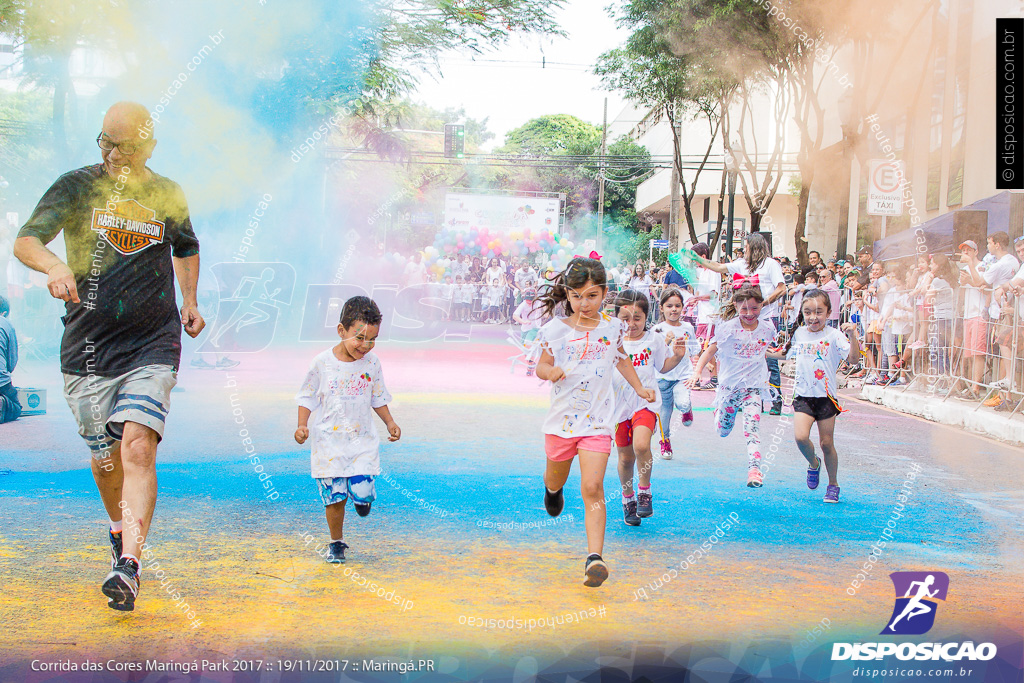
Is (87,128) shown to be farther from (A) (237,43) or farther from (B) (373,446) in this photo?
(B) (373,446)

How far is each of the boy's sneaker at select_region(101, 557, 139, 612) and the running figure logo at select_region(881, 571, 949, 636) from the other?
2744 mm

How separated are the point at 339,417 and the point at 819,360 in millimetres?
3364

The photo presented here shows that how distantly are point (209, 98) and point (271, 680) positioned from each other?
8.69 metres

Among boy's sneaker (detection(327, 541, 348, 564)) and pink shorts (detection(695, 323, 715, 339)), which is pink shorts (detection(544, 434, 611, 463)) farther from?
pink shorts (detection(695, 323, 715, 339))

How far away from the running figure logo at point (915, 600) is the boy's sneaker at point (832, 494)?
5.16 ft

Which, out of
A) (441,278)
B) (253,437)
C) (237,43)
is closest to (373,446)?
(253,437)

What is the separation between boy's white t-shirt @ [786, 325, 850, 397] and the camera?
19.7 feet

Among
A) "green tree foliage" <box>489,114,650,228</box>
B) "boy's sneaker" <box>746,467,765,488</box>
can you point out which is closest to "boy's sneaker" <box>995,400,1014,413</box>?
"boy's sneaker" <box>746,467,765,488</box>

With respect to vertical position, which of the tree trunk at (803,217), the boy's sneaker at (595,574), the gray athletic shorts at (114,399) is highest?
the tree trunk at (803,217)

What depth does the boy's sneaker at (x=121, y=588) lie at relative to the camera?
3238mm

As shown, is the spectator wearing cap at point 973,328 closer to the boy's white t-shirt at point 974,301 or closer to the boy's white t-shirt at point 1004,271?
the boy's white t-shirt at point 974,301

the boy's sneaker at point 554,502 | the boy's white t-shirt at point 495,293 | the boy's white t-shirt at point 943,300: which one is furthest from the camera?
the boy's white t-shirt at point 495,293

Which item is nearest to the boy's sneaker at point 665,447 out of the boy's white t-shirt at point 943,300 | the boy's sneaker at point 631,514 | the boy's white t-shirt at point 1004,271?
the boy's sneaker at point 631,514

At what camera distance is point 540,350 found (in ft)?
14.0
